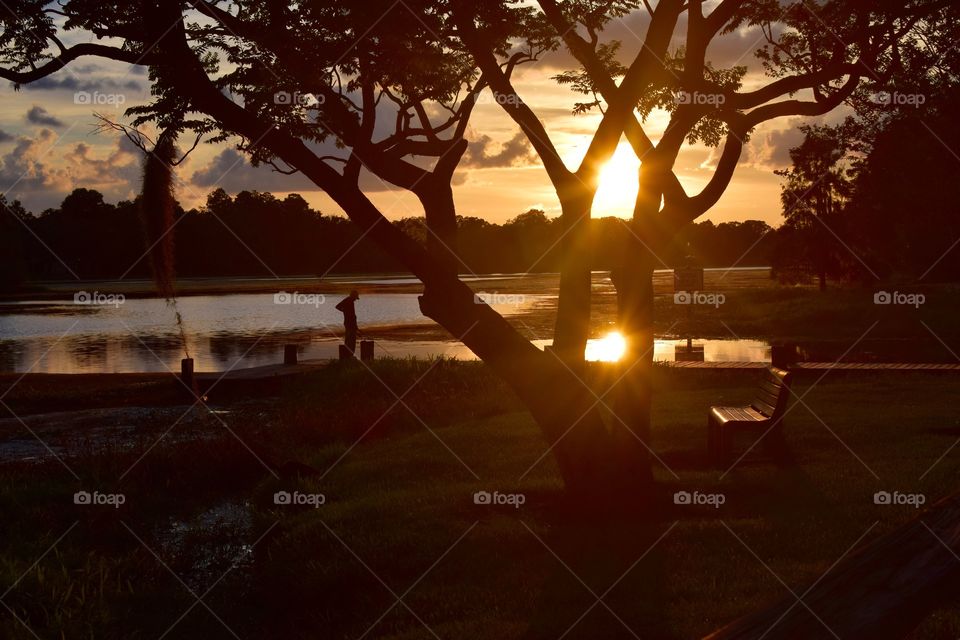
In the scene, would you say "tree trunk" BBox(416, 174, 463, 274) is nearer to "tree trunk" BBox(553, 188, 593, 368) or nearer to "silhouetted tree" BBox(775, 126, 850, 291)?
"tree trunk" BBox(553, 188, 593, 368)

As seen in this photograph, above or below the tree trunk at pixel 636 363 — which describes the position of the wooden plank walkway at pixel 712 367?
below

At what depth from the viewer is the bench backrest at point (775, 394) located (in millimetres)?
11117

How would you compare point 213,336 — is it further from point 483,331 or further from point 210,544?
point 483,331

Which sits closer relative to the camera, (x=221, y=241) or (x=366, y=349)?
(x=366, y=349)

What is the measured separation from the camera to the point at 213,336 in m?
45.0

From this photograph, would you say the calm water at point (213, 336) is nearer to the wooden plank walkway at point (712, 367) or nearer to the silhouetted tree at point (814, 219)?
the wooden plank walkway at point (712, 367)

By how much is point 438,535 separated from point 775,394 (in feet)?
16.2

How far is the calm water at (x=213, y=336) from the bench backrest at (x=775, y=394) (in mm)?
12754

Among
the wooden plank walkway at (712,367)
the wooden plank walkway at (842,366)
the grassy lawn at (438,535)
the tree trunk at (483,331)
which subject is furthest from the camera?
the wooden plank walkway at (712,367)

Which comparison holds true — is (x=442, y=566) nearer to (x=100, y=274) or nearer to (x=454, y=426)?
(x=454, y=426)

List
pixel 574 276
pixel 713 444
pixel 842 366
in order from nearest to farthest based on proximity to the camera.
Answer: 1. pixel 574 276
2. pixel 713 444
3. pixel 842 366

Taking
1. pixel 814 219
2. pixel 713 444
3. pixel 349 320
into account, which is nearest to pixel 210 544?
pixel 713 444

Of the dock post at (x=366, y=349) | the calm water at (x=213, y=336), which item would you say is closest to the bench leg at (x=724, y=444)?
the calm water at (x=213, y=336)

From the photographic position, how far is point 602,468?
A: 9.38 meters
